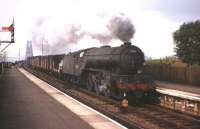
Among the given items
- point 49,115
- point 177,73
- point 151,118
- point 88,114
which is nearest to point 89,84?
point 88,114

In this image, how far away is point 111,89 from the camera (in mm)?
22125

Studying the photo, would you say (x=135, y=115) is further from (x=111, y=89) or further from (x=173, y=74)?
(x=173, y=74)

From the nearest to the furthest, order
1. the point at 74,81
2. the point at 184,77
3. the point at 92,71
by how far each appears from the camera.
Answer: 1. the point at 92,71
2. the point at 74,81
3. the point at 184,77

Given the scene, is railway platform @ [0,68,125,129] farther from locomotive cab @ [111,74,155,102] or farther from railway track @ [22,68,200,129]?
locomotive cab @ [111,74,155,102]

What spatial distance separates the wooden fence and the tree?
384 centimetres

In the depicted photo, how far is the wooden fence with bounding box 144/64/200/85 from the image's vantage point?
38456 millimetres

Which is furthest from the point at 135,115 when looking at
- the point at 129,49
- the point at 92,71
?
the point at 92,71

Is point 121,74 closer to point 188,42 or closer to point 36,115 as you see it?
point 36,115

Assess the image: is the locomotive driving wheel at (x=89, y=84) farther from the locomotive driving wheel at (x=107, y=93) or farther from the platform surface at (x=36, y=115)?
the platform surface at (x=36, y=115)

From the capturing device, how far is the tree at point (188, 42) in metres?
46.9

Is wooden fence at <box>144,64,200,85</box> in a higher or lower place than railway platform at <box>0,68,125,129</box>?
higher

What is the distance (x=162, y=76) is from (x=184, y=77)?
5.09 meters

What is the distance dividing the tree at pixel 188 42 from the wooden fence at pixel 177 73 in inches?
151

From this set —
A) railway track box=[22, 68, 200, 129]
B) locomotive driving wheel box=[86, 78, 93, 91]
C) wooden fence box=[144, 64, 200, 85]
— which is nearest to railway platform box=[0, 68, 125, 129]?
railway track box=[22, 68, 200, 129]
